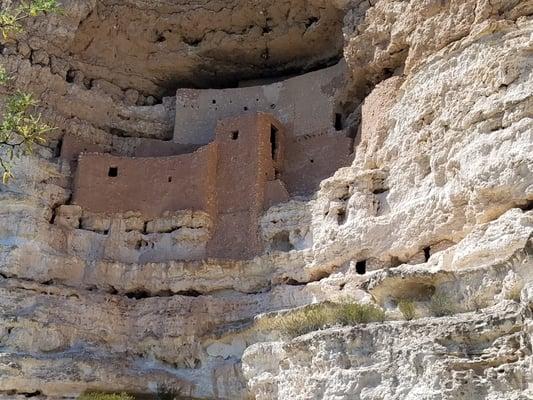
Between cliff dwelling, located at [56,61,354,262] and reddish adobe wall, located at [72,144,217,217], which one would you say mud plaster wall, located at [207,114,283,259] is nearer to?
cliff dwelling, located at [56,61,354,262]

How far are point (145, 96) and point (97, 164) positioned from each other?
3318 mm

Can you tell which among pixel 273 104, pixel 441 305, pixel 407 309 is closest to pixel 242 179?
pixel 273 104

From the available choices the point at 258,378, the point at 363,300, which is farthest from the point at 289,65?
the point at 258,378

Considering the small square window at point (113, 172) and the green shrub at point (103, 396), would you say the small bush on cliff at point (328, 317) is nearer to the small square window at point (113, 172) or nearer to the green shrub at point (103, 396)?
the green shrub at point (103, 396)

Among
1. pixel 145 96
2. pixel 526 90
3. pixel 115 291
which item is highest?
pixel 145 96

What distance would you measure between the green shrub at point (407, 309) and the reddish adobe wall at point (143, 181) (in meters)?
7.23

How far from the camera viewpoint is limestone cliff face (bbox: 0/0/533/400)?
389 inches

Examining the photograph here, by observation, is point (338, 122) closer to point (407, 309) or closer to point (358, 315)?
point (358, 315)

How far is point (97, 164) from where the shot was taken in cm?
1747

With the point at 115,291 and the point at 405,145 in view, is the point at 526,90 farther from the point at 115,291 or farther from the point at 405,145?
the point at 115,291

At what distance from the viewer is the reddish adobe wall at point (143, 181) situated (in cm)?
1711

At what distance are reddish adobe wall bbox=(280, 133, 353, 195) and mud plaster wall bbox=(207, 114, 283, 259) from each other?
0.97ft

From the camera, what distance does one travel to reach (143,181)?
17.4 metres

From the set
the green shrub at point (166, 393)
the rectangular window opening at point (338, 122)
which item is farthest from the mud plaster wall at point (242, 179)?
the green shrub at point (166, 393)
